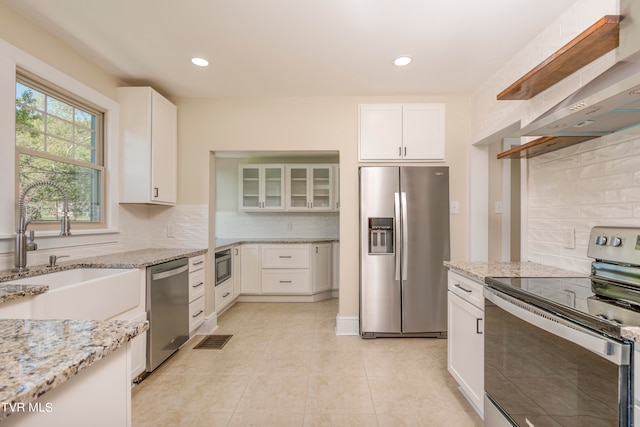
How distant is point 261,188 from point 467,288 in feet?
10.8

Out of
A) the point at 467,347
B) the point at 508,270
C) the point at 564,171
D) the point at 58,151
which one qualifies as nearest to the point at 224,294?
the point at 58,151

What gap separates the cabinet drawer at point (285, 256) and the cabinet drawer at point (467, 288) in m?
2.38

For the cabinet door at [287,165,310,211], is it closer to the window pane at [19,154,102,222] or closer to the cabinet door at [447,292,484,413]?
the window pane at [19,154,102,222]

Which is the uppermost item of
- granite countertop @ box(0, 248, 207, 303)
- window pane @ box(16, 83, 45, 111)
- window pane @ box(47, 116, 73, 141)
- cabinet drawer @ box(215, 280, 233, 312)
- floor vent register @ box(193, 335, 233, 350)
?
window pane @ box(16, 83, 45, 111)

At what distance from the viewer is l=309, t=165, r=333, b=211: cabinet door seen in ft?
14.6

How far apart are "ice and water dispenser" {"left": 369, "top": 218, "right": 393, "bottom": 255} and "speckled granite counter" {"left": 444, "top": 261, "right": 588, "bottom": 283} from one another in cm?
87

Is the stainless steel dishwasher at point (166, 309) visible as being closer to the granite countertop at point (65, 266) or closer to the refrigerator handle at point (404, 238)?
the granite countertop at point (65, 266)

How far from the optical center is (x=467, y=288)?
5.90 ft

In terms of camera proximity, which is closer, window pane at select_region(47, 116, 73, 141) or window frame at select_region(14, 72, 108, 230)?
window frame at select_region(14, 72, 108, 230)

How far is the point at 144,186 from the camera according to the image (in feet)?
8.67

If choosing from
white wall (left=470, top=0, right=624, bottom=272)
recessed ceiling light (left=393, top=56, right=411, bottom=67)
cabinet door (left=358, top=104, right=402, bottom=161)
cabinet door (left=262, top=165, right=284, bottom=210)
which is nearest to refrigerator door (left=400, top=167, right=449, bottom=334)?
cabinet door (left=358, top=104, right=402, bottom=161)

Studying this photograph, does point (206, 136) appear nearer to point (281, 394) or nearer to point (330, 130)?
point (330, 130)

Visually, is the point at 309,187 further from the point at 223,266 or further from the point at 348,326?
the point at 348,326

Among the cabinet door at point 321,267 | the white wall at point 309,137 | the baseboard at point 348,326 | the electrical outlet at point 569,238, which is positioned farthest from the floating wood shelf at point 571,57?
the cabinet door at point 321,267
